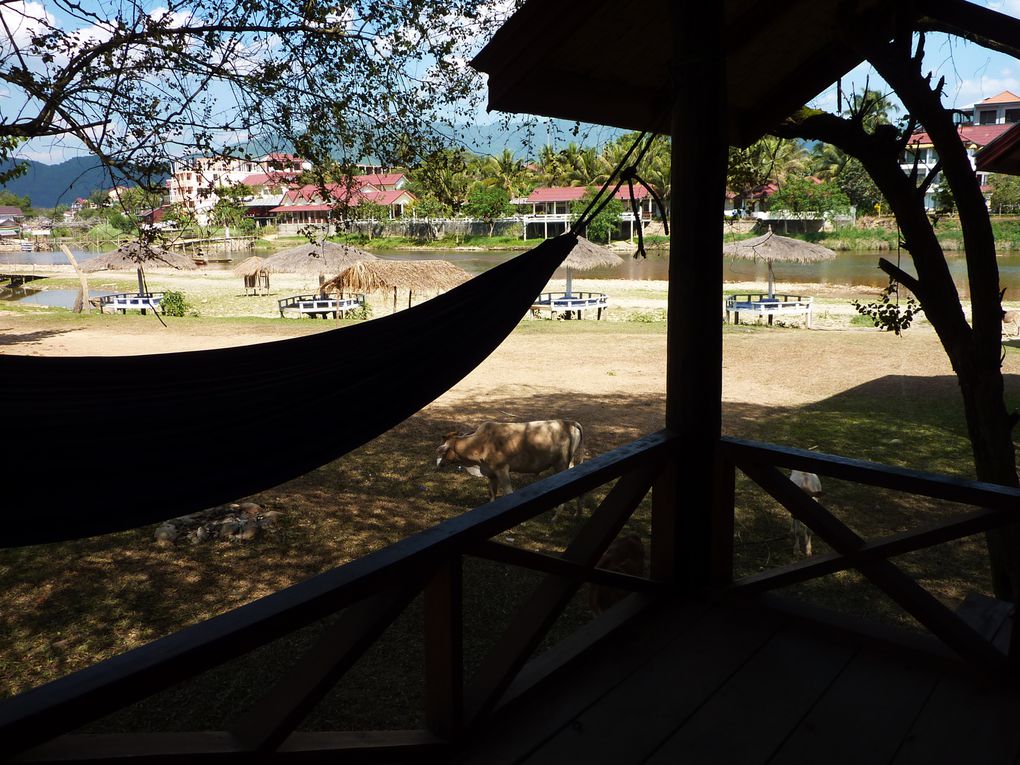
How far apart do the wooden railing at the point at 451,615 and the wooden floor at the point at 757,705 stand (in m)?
0.07

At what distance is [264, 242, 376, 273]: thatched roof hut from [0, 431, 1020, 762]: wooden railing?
13766 millimetres

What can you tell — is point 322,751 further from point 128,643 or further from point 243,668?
point 128,643

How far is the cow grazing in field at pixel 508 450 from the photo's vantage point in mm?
4742

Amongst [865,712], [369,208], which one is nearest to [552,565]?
[865,712]

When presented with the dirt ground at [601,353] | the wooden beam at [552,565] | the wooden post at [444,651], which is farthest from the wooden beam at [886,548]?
the dirt ground at [601,353]

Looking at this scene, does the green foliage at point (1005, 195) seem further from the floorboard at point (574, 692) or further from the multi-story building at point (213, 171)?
the floorboard at point (574, 692)

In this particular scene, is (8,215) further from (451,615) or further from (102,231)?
(451,615)

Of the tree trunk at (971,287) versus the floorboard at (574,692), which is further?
the tree trunk at (971,287)

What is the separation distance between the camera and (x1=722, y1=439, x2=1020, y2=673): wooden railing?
1670 millimetres

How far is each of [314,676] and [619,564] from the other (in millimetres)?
2149

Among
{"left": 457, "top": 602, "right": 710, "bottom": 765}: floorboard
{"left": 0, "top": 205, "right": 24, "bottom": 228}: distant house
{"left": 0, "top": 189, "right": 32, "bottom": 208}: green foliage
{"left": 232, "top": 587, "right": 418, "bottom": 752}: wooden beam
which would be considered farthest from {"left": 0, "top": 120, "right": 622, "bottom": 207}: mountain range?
{"left": 0, "top": 205, "right": 24, "bottom": 228}: distant house

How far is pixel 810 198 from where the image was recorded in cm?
3509

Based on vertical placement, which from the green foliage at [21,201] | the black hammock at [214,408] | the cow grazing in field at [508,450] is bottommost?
the cow grazing in field at [508,450]

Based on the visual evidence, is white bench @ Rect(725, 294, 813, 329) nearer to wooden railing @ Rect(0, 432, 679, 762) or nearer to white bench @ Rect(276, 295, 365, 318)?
white bench @ Rect(276, 295, 365, 318)
